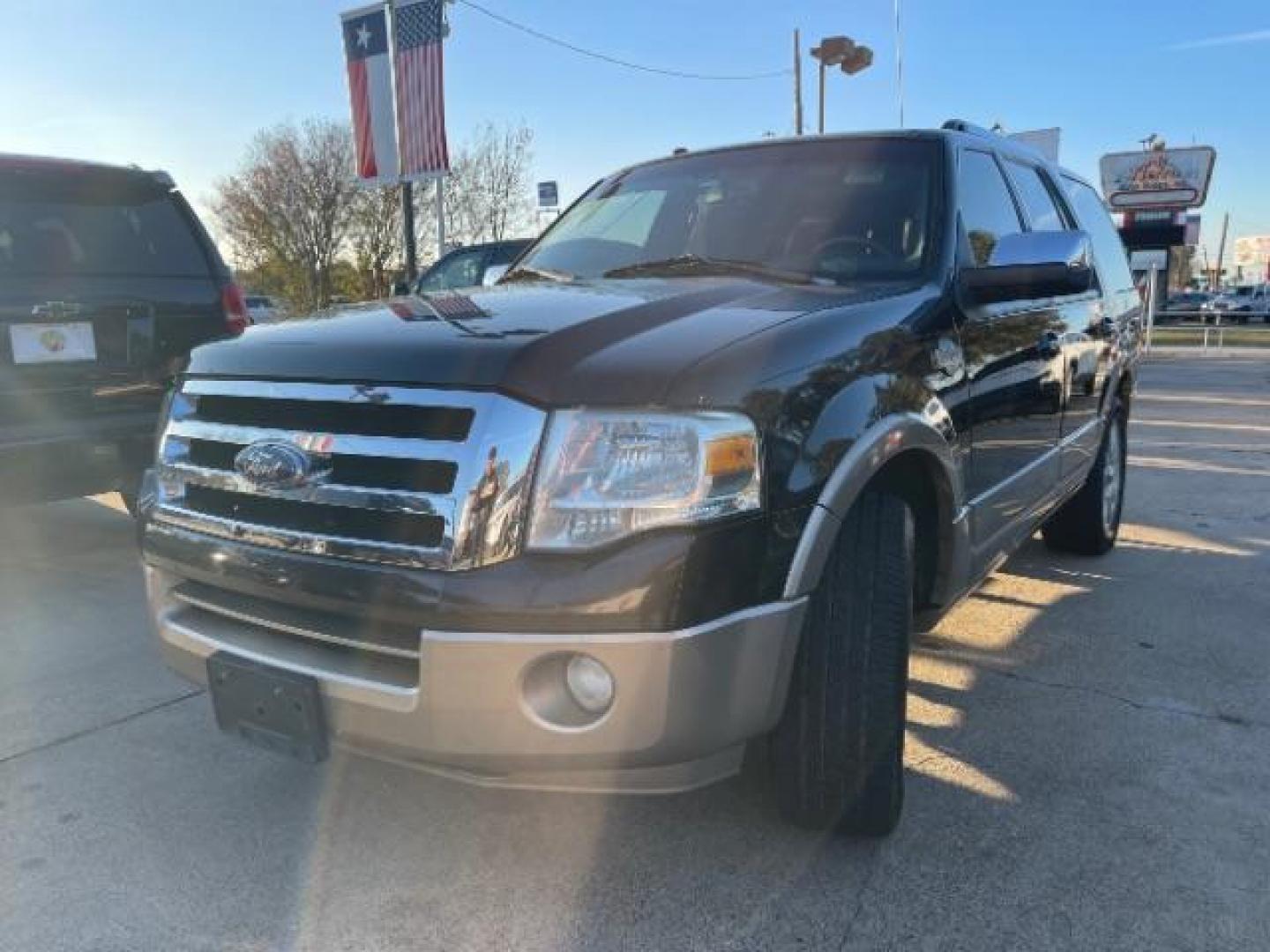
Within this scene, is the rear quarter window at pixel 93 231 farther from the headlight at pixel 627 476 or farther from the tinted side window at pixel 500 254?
the tinted side window at pixel 500 254

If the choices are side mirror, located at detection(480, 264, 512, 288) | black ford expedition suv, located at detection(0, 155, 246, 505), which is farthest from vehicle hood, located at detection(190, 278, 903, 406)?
black ford expedition suv, located at detection(0, 155, 246, 505)

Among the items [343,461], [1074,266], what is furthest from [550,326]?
[1074,266]

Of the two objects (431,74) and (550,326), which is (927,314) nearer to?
(550,326)

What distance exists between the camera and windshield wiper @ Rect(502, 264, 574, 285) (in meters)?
3.43

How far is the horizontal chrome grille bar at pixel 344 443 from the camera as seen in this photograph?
80.2 inches

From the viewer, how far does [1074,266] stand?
9.97ft

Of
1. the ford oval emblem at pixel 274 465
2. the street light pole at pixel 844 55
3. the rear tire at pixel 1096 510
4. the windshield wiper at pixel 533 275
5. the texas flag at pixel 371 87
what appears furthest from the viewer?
the street light pole at pixel 844 55

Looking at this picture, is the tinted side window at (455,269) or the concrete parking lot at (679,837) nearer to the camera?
the concrete parking lot at (679,837)

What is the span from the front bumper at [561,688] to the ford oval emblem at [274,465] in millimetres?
323

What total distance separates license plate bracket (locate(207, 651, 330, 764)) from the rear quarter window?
310 cm

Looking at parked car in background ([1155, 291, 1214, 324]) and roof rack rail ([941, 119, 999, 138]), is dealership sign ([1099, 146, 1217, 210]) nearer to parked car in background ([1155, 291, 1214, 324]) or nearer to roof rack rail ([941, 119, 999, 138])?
parked car in background ([1155, 291, 1214, 324])

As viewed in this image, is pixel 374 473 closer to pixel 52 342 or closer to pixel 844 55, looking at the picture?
pixel 52 342

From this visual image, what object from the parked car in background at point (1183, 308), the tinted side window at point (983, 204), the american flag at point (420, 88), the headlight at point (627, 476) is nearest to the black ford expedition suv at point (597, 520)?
the headlight at point (627, 476)

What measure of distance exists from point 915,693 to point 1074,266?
4.79 feet
